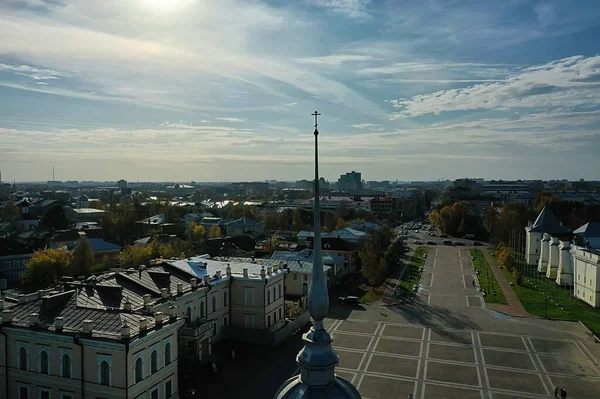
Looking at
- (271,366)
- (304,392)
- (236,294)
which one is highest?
(304,392)

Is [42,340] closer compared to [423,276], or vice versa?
[42,340]

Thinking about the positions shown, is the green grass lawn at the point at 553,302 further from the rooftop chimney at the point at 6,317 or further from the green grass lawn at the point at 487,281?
the rooftop chimney at the point at 6,317

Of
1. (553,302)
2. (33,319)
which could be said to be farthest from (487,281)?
(33,319)

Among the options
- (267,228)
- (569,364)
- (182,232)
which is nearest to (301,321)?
(569,364)

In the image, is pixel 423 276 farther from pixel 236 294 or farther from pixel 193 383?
pixel 193 383

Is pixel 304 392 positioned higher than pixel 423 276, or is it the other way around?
pixel 304 392

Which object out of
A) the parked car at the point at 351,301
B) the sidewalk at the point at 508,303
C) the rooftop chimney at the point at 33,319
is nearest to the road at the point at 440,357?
the parked car at the point at 351,301

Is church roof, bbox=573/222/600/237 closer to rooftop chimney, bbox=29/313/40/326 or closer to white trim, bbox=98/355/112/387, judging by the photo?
white trim, bbox=98/355/112/387

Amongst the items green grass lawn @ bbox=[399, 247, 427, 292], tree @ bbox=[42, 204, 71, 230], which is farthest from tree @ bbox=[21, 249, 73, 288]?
tree @ bbox=[42, 204, 71, 230]
